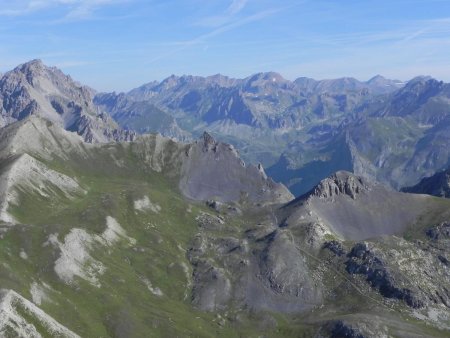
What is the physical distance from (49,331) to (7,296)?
60.7ft

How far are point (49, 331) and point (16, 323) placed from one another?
12.5 m

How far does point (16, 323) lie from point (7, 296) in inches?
454

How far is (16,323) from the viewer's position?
186 metres

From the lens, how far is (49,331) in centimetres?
19350

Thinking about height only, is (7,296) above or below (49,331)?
above

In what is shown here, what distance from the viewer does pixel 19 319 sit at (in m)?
188

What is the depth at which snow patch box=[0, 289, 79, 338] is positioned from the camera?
601ft

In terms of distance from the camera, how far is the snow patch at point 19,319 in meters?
183

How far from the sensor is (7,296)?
193 metres
